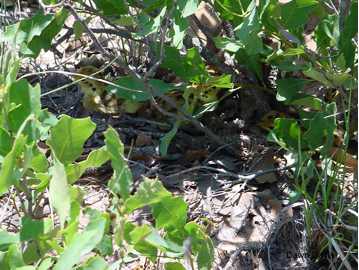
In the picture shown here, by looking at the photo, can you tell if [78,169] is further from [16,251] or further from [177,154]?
[177,154]

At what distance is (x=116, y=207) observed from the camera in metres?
1.21

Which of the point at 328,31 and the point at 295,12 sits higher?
the point at 295,12

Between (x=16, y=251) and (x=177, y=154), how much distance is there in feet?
4.46

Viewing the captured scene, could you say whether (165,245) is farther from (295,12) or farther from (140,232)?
(295,12)

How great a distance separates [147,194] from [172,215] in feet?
1.05

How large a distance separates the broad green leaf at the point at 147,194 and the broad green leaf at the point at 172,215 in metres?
0.26

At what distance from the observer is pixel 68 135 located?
130 cm

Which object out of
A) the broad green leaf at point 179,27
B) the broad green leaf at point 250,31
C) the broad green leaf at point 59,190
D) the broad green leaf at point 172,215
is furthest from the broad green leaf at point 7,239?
the broad green leaf at point 250,31

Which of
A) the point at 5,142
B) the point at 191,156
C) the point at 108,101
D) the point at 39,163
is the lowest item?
the point at 191,156

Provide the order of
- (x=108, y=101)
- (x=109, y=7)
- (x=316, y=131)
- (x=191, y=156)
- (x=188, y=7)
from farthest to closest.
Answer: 1. (x=108, y=101)
2. (x=191, y=156)
3. (x=109, y=7)
4. (x=316, y=131)
5. (x=188, y=7)

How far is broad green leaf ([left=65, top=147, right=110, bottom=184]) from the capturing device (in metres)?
1.31

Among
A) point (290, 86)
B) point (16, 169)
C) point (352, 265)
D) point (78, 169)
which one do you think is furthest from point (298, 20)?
point (16, 169)

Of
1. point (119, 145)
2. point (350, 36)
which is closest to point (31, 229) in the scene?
point (119, 145)

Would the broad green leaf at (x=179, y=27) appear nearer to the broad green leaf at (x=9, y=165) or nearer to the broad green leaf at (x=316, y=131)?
the broad green leaf at (x=316, y=131)
